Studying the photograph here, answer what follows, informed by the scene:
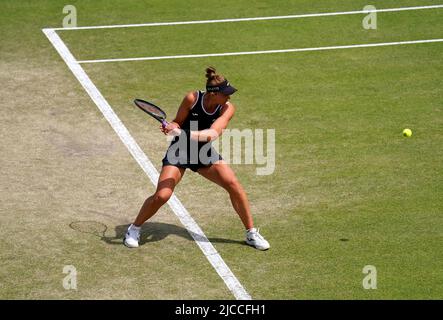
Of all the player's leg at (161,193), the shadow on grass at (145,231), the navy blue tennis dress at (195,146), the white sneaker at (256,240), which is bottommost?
the white sneaker at (256,240)

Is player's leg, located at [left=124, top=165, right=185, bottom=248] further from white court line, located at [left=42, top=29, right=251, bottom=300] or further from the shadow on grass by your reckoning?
white court line, located at [left=42, top=29, right=251, bottom=300]

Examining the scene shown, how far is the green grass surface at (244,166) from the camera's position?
41.7 ft

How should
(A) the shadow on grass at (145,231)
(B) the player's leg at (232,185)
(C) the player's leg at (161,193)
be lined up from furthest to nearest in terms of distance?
(A) the shadow on grass at (145,231) → (B) the player's leg at (232,185) → (C) the player's leg at (161,193)

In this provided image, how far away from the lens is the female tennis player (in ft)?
43.2

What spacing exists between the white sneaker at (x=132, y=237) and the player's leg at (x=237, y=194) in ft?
4.03

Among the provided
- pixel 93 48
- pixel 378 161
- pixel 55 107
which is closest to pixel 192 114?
pixel 378 161

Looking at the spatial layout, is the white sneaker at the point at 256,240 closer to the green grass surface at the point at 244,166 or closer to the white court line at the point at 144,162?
the green grass surface at the point at 244,166

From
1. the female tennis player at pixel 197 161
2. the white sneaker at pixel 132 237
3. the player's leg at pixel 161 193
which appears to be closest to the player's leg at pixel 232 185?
the female tennis player at pixel 197 161

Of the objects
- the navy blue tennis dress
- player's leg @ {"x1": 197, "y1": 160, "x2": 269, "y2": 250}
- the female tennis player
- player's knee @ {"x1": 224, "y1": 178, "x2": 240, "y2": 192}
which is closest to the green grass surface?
player's leg @ {"x1": 197, "y1": 160, "x2": 269, "y2": 250}

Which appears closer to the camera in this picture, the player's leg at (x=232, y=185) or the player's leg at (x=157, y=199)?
the player's leg at (x=157, y=199)

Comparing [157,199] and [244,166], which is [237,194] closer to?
[157,199]

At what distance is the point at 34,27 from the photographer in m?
21.5

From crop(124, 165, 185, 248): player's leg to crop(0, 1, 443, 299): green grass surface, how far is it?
0.23m

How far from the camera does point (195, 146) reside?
1325cm
